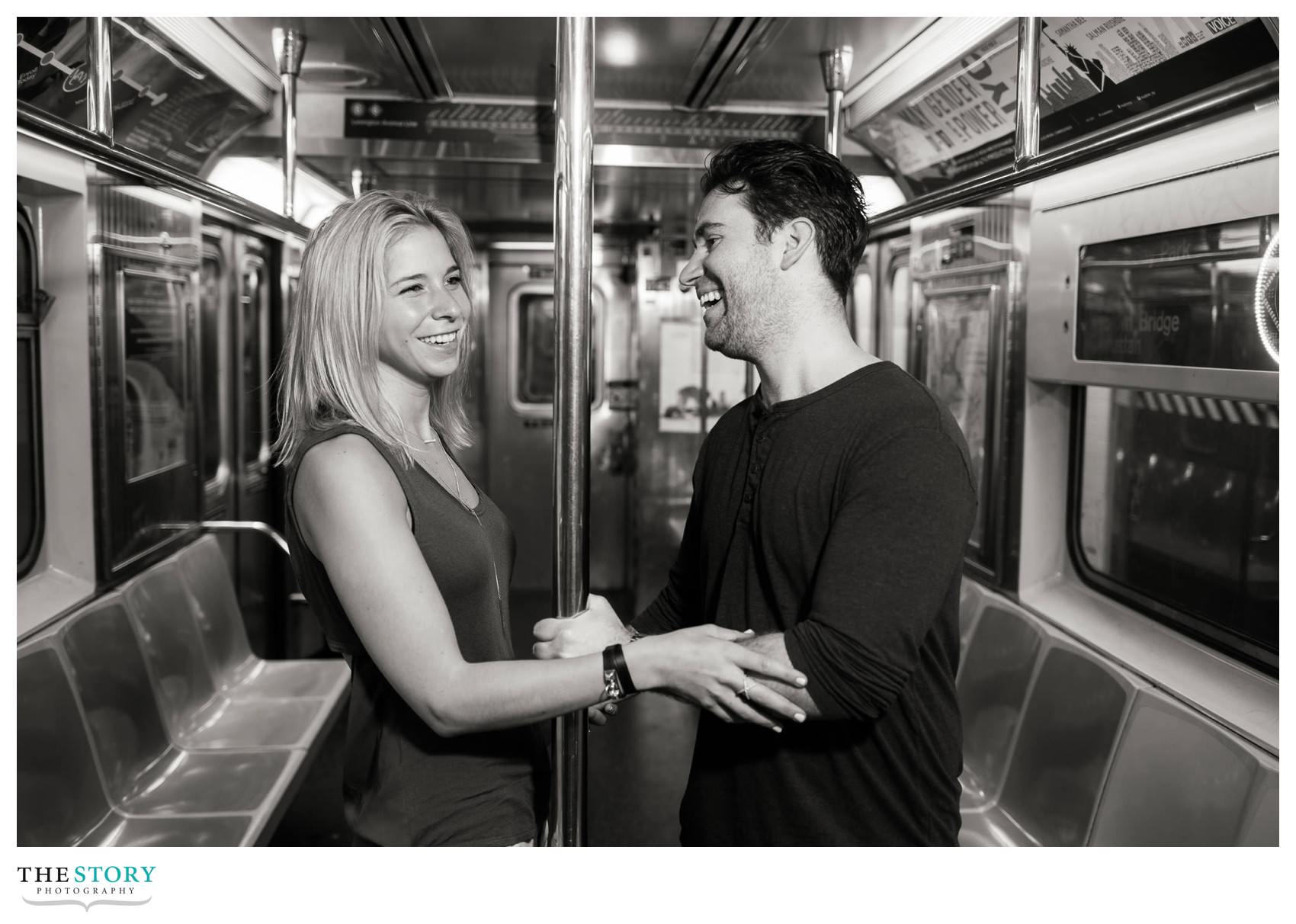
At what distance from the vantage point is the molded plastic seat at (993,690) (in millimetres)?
3033

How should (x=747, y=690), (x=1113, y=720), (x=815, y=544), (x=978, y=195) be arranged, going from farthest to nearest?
(x=1113, y=720), (x=978, y=195), (x=815, y=544), (x=747, y=690)

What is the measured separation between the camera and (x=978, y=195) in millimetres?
2004

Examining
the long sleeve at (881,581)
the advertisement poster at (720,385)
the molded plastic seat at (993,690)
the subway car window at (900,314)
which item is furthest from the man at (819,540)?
the advertisement poster at (720,385)

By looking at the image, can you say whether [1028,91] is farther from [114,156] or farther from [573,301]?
[114,156]

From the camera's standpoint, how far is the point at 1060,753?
271cm

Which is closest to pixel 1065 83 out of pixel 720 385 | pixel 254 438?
pixel 720 385

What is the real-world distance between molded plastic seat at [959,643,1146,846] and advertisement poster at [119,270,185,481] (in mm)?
3008

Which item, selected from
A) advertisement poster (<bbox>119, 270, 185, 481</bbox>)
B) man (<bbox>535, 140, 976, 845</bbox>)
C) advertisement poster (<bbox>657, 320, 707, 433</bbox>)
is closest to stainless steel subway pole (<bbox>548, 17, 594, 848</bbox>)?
man (<bbox>535, 140, 976, 845</bbox>)

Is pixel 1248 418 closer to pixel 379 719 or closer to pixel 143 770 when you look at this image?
pixel 379 719

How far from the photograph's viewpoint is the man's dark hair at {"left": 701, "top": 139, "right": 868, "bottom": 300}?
156 cm

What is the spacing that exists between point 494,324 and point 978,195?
5.56 metres

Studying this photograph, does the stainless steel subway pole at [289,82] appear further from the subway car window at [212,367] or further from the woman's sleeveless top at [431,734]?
the woman's sleeveless top at [431,734]

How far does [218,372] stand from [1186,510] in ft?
13.7
